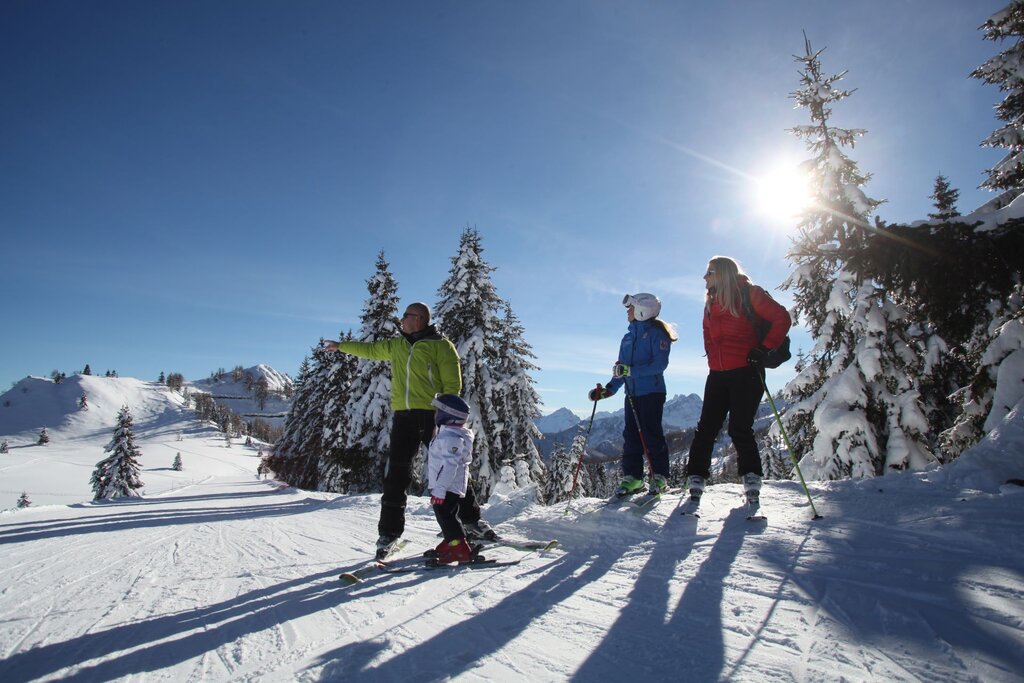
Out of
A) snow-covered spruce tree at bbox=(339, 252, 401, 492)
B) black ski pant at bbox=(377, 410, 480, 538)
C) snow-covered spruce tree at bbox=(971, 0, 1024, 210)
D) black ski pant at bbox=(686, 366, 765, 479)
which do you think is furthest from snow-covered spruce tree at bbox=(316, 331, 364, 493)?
snow-covered spruce tree at bbox=(971, 0, 1024, 210)

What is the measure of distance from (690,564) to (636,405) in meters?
2.44

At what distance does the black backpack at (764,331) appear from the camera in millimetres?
4234

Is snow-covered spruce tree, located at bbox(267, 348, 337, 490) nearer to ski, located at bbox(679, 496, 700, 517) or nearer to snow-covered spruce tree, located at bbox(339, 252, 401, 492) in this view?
snow-covered spruce tree, located at bbox(339, 252, 401, 492)

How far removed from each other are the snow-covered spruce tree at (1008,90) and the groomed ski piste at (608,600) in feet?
25.0

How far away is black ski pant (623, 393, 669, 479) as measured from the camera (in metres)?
5.34

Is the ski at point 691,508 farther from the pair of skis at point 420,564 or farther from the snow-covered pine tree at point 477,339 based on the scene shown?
the snow-covered pine tree at point 477,339

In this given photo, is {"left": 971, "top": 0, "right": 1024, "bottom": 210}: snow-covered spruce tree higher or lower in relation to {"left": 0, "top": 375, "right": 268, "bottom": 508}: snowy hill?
higher

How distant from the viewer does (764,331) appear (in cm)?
443

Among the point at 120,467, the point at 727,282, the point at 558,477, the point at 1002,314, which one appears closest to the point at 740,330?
the point at 727,282

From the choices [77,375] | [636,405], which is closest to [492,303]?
[636,405]

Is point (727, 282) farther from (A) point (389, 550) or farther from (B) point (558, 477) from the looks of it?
(B) point (558, 477)

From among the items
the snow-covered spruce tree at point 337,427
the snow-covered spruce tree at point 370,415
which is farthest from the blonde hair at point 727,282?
the snow-covered spruce tree at point 337,427

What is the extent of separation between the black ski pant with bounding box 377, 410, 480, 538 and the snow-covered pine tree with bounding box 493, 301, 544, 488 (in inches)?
514

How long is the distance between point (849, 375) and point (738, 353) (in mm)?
7706
